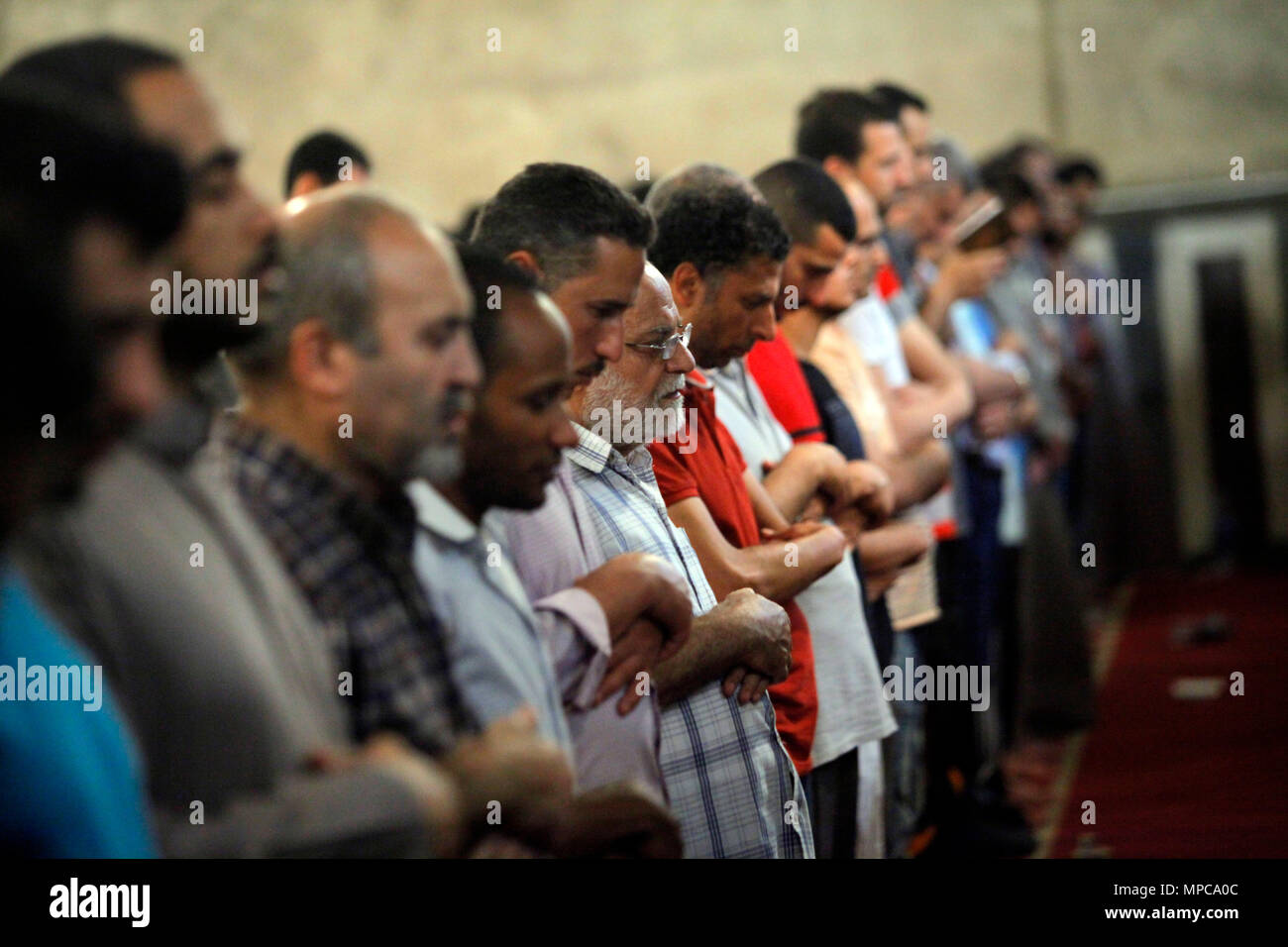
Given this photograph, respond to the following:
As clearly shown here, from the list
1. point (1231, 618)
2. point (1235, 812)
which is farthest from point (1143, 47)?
point (1235, 812)

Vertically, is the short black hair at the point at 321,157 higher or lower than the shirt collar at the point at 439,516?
higher

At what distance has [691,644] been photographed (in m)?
2.41

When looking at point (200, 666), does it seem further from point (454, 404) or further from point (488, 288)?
point (488, 288)

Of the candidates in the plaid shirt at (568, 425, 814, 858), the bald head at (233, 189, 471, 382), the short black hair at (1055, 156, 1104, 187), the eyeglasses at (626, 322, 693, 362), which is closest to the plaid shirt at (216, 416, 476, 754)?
the bald head at (233, 189, 471, 382)

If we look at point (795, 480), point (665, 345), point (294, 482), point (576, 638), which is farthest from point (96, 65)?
point (795, 480)

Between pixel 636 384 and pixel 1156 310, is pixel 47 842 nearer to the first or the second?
pixel 636 384

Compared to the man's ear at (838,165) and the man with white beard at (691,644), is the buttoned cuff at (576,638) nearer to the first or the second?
the man with white beard at (691,644)

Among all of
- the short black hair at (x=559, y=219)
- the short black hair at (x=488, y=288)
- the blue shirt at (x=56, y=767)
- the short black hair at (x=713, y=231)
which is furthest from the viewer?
the short black hair at (x=713, y=231)

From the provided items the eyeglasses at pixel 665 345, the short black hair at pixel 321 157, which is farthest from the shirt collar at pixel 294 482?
the short black hair at pixel 321 157

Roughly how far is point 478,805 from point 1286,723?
4.52 meters

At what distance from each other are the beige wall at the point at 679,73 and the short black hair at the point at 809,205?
20.7 feet

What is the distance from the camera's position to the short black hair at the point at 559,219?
2.38m

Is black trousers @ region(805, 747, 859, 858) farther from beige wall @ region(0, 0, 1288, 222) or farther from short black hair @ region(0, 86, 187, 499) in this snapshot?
beige wall @ region(0, 0, 1288, 222)

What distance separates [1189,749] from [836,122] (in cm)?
231
